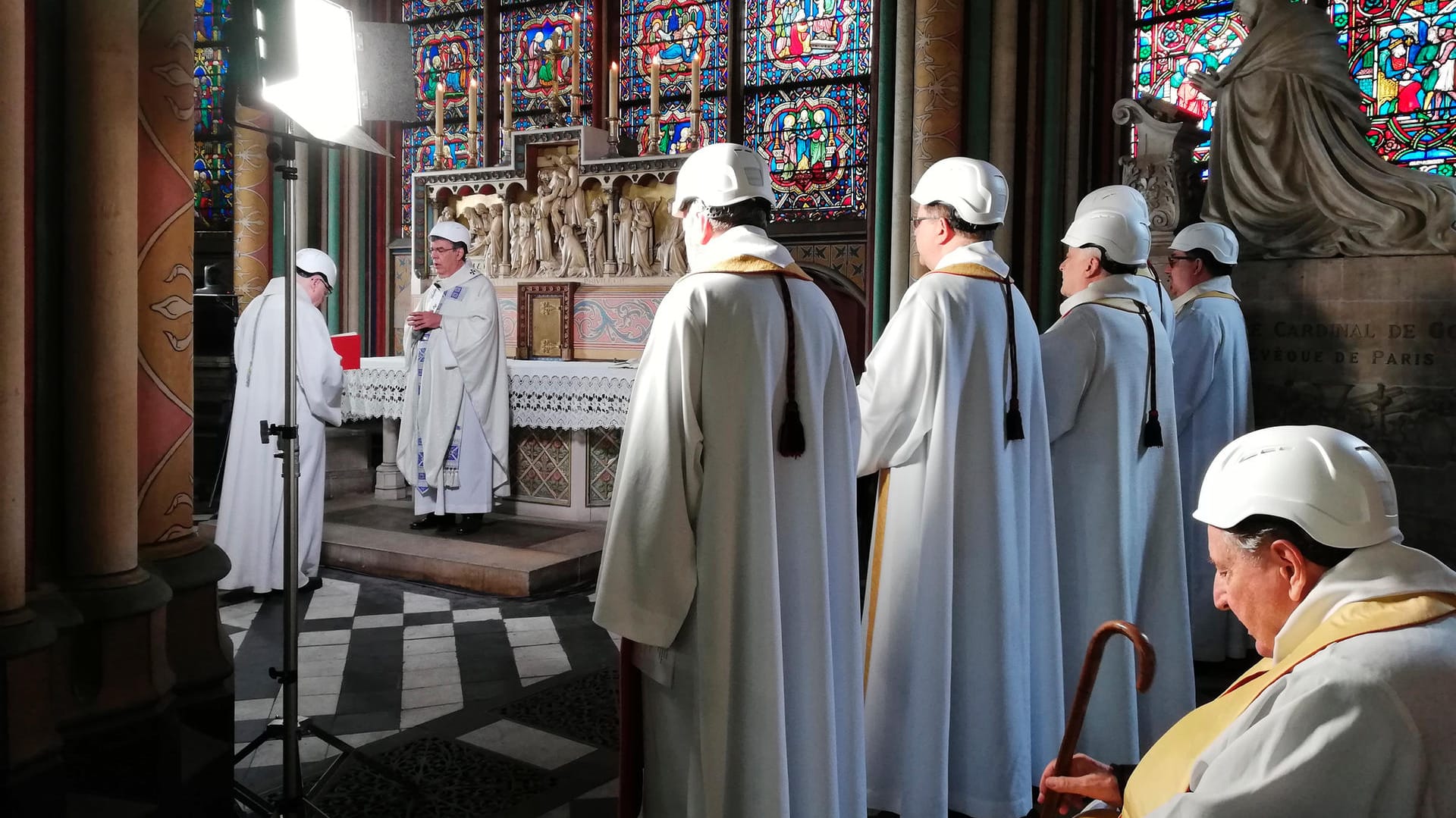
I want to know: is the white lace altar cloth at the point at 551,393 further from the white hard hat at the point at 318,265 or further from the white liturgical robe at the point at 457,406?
the white hard hat at the point at 318,265

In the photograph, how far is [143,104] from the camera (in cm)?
266

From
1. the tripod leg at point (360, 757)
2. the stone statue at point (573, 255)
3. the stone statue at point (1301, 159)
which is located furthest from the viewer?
the stone statue at point (573, 255)

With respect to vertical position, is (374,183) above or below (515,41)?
below

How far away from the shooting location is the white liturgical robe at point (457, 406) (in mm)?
6773

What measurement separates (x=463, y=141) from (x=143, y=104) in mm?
9088

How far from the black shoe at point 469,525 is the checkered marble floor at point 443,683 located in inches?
29.1

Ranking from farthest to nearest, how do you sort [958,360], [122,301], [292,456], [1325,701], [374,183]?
1. [374,183]
2. [958,360]
3. [292,456]
4. [122,301]
5. [1325,701]

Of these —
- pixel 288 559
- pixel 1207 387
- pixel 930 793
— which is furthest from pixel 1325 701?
pixel 1207 387

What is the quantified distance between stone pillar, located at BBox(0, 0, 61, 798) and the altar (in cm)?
460

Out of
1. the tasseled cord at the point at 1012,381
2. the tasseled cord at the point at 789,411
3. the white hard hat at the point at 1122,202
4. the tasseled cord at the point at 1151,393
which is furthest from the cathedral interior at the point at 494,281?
the white hard hat at the point at 1122,202

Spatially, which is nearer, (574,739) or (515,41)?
(574,739)

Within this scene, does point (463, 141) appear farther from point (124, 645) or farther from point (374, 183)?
point (124, 645)

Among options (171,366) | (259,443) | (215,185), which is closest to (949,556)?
(171,366)

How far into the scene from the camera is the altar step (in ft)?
19.2
